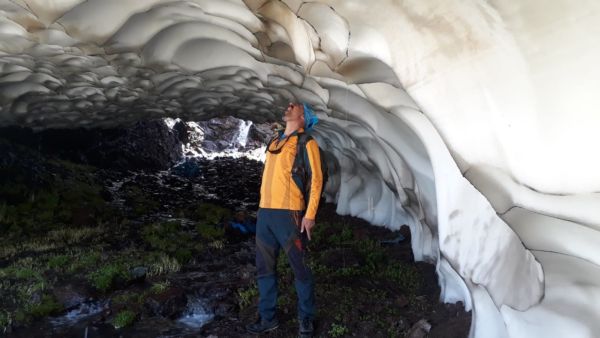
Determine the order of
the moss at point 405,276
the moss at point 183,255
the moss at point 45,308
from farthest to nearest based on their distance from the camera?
1. the moss at point 183,255
2. the moss at point 405,276
3. the moss at point 45,308

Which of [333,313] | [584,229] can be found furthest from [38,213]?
[584,229]

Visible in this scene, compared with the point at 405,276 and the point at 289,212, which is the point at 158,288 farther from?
the point at 405,276

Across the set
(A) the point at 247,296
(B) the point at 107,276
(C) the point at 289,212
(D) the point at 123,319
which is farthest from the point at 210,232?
(C) the point at 289,212

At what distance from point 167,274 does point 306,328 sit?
3.45 metres

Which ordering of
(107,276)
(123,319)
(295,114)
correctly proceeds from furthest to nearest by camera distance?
1. (107,276)
2. (123,319)
3. (295,114)

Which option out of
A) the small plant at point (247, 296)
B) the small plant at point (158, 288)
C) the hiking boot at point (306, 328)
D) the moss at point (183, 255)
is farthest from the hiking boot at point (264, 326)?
the moss at point (183, 255)

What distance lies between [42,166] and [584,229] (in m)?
14.3

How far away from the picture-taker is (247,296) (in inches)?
229

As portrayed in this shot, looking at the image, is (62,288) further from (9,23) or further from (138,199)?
(138,199)

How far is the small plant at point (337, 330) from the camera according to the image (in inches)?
180

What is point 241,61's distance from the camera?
7.00 meters

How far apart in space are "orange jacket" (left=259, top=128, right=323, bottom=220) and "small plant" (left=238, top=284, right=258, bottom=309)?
1857 mm

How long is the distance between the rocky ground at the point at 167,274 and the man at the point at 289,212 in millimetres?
A: 612

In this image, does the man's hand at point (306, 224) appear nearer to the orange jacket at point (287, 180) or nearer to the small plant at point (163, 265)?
the orange jacket at point (287, 180)
